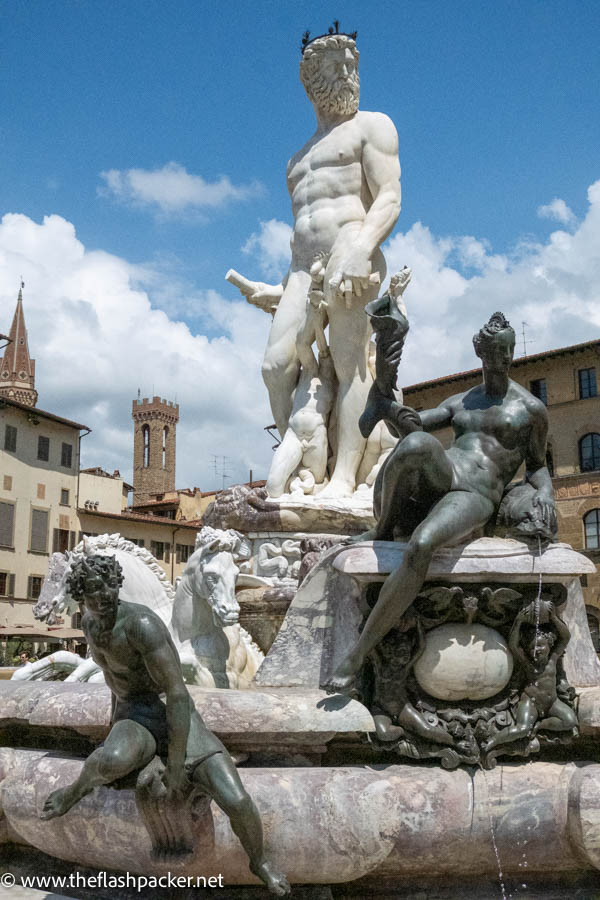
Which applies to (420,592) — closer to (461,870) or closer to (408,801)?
(408,801)

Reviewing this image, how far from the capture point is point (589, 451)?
147 ft

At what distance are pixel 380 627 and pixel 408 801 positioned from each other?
70 centimetres

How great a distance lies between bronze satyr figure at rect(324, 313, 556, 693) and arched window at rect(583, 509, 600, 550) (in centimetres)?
3879

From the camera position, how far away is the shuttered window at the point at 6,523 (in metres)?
42.0

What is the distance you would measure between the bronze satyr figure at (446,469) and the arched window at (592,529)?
127 feet

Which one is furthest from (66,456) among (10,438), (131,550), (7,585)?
(131,550)

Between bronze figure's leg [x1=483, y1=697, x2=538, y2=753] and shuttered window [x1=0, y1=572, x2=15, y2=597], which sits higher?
shuttered window [x1=0, y1=572, x2=15, y2=597]

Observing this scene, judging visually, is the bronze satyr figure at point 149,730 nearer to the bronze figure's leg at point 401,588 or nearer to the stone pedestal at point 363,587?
the bronze figure's leg at point 401,588

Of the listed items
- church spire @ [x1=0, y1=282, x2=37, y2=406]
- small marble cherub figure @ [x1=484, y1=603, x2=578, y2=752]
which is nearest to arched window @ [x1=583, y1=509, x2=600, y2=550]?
small marble cherub figure @ [x1=484, y1=603, x2=578, y2=752]

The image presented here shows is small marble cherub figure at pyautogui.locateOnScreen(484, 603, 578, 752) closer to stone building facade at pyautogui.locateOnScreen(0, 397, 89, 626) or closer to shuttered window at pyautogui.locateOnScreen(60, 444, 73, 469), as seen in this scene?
stone building facade at pyautogui.locateOnScreen(0, 397, 89, 626)

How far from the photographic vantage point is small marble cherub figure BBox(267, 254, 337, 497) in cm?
789

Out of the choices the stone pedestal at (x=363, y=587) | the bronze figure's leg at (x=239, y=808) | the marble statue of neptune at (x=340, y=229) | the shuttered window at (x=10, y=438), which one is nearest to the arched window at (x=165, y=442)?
the shuttered window at (x=10, y=438)

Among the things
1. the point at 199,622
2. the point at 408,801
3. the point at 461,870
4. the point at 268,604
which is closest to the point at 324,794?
the point at 408,801

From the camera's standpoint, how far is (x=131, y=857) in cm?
378
